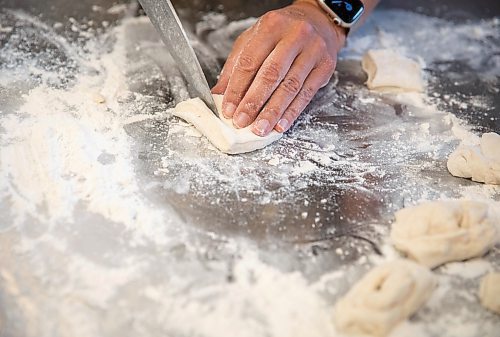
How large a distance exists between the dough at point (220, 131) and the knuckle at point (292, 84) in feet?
0.45

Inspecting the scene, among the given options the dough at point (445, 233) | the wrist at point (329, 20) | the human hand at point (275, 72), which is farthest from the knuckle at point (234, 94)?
the dough at point (445, 233)

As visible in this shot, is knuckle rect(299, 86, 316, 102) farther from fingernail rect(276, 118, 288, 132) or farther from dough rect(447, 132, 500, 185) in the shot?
dough rect(447, 132, 500, 185)

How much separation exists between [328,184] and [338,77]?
604mm

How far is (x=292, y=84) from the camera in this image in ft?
5.26

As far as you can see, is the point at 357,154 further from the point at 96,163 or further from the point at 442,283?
the point at 96,163

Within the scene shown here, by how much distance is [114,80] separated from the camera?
180cm

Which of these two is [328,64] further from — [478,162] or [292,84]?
[478,162]

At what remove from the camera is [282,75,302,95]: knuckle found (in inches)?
62.8

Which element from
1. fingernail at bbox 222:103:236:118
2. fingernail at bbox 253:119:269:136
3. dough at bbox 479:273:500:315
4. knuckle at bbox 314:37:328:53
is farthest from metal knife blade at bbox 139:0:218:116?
dough at bbox 479:273:500:315

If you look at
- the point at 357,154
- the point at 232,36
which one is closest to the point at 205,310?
the point at 357,154

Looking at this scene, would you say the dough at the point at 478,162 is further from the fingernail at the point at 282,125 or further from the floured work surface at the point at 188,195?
the fingernail at the point at 282,125

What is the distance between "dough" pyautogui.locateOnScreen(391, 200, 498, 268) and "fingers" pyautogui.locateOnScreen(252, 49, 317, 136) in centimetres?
48

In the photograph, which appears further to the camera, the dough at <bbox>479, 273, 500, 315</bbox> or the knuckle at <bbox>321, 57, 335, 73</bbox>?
the knuckle at <bbox>321, 57, 335, 73</bbox>

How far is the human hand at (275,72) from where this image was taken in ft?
5.10
